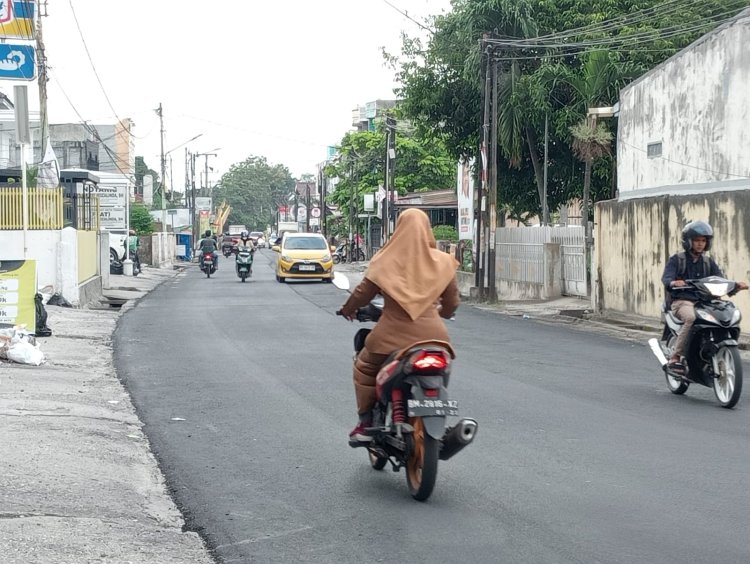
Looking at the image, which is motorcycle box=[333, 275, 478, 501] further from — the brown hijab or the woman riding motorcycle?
the brown hijab

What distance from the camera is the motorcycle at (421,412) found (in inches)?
259

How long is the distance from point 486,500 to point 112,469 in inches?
105

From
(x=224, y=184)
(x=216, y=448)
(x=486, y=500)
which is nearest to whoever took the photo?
(x=486, y=500)

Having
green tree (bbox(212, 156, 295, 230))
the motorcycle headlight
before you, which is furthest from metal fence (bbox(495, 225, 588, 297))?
green tree (bbox(212, 156, 295, 230))

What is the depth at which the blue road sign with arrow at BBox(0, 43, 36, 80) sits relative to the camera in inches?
737

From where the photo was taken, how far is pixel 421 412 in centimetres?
654

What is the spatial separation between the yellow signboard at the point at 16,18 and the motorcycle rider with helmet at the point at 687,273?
14.4 meters

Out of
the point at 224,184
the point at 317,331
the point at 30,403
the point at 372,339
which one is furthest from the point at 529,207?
the point at 224,184

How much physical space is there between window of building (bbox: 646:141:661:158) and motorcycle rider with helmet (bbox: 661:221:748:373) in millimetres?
12014

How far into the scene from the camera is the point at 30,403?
34.6ft

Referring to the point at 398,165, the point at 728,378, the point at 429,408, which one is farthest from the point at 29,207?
the point at 398,165

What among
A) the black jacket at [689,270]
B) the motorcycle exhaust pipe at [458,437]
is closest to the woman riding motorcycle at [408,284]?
the motorcycle exhaust pipe at [458,437]

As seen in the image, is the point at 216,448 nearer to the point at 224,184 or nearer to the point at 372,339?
the point at 372,339

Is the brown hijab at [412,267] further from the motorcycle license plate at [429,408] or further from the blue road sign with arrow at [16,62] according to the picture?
the blue road sign with arrow at [16,62]
